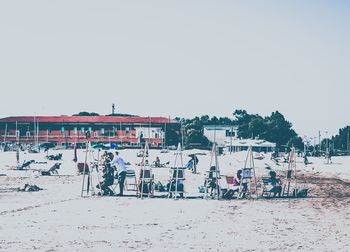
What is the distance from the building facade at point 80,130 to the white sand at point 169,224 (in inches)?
2952

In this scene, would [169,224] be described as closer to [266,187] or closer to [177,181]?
[177,181]

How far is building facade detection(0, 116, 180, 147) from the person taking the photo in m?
95.7

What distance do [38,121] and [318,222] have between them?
8923cm

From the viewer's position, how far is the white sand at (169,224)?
11.1 metres

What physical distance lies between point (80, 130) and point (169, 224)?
279 feet

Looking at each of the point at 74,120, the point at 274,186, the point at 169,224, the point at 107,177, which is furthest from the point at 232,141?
the point at 169,224

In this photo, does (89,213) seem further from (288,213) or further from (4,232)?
(288,213)

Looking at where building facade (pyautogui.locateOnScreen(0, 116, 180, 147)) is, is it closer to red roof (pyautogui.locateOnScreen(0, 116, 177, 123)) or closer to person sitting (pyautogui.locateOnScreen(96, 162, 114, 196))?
red roof (pyautogui.locateOnScreen(0, 116, 177, 123))

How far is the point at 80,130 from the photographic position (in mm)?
96875

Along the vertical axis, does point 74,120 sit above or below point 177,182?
above

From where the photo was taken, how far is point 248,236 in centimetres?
1236

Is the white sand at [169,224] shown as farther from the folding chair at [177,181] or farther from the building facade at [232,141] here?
the building facade at [232,141]

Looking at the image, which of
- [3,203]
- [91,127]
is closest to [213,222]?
[3,203]

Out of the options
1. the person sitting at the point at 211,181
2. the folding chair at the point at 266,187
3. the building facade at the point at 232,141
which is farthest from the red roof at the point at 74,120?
the person sitting at the point at 211,181
